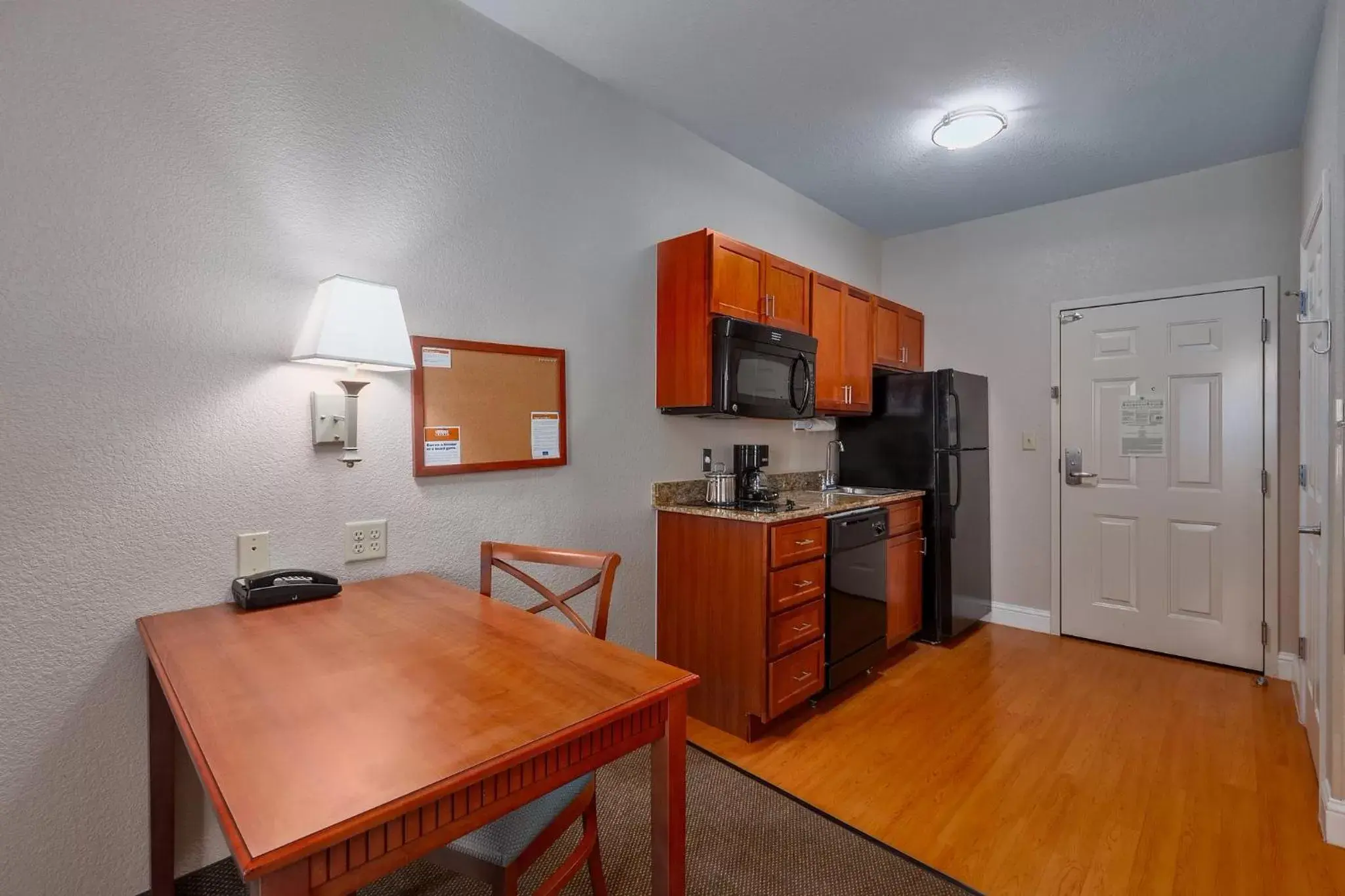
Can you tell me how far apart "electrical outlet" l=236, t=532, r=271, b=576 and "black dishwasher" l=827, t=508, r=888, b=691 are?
204 cm

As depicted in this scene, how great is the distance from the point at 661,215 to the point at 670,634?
1850mm

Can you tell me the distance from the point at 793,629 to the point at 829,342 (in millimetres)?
1538

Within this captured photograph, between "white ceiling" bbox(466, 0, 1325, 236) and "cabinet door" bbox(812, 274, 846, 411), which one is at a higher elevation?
"white ceiling" bbox(466, 0, 1325, 236)

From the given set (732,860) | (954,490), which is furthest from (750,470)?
(732,860)

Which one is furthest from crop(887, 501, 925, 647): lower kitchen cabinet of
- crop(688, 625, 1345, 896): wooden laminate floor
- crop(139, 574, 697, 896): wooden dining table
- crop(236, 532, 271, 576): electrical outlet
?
crop(236, 532, 271, 576): electrical outlet

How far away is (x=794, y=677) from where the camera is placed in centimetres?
252

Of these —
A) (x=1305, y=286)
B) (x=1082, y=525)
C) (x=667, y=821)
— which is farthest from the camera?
(x=1082, y=525)

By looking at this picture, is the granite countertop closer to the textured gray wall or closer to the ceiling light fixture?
the textured gray wall

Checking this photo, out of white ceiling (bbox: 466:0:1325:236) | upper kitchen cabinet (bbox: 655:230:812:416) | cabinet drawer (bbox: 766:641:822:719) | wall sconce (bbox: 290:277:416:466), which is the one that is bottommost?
cabinet drawer (bbox: 766:641:822:719)

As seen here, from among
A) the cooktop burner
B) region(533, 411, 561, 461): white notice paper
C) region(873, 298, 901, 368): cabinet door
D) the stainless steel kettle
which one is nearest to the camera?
region(533, 411, 561, 461): white notice paper

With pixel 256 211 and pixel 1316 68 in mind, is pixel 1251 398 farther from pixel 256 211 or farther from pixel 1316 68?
pixel 256 211

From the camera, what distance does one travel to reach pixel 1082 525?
364 cm

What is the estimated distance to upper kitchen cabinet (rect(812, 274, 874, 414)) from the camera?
3.24 m

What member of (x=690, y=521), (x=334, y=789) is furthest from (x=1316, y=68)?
(x=334, y=789)
